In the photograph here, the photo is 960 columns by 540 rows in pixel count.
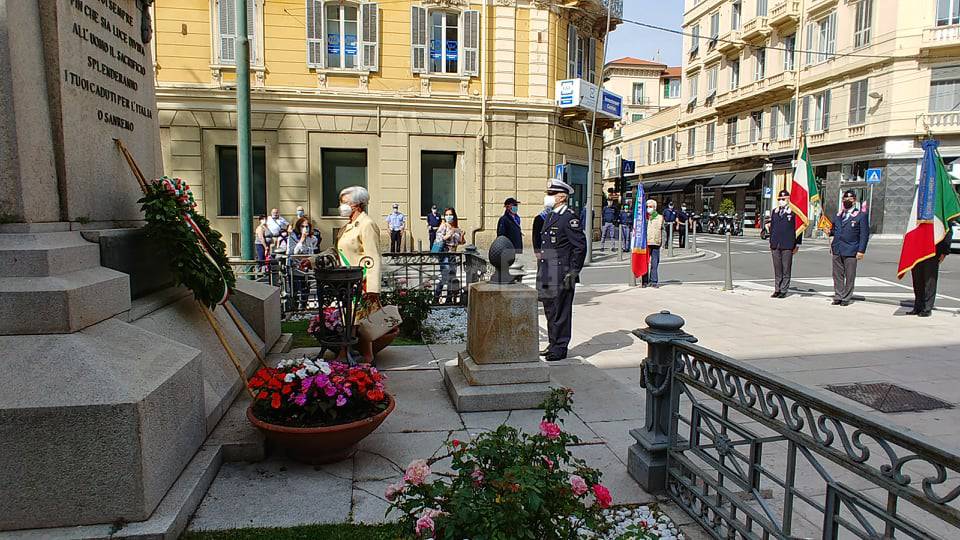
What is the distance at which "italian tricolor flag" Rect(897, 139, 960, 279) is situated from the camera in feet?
31.5

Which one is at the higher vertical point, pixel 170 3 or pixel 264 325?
pixel 170 3

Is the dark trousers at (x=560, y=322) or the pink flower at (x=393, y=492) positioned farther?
the dark trousers at (x=560, y=322)

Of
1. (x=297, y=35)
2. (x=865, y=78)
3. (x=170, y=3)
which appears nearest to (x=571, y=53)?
(x=297, y=35)

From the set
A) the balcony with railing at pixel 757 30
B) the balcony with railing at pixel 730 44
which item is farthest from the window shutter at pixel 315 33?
the balcony with railing at pixel 730 44

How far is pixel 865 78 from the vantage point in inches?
1200

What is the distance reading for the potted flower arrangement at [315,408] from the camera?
3611 millimetres

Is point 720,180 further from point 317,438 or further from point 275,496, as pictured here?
point 275,496

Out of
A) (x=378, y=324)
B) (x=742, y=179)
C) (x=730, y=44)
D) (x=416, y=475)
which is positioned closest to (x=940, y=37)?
(x=742, y=179)

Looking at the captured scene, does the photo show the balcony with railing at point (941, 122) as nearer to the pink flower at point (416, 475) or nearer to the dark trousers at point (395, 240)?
the dark trousers at point (395, 240)

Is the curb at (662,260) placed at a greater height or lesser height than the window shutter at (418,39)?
lesser

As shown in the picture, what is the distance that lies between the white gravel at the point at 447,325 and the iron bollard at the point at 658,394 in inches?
175

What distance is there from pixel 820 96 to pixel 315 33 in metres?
28.3

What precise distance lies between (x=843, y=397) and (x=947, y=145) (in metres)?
29.9

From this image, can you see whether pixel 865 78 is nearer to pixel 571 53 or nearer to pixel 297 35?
pixel 571 53
